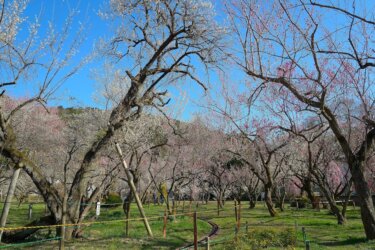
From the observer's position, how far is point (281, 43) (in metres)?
9.16

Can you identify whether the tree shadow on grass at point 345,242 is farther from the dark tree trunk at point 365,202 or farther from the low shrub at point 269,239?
the low shrub at point 269,239

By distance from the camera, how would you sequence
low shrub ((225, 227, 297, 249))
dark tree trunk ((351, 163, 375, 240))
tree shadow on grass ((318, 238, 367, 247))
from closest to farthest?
low shrub ((225, 227, 297, 249)) < dark tree trunk ((351, 163, 375, 240)) < tree shadow on grass ((318, 238, 367, 247))

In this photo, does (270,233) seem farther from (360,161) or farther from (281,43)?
(281,43)

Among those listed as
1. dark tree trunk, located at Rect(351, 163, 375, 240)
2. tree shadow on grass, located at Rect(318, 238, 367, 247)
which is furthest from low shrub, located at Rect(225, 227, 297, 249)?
dark tree trunk, located at Rect(351, 163, 375, 240)

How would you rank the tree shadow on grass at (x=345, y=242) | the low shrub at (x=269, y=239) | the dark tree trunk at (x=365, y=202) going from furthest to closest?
the tree shadow on grass at (x=345, y=242), the dark tree trunk at (x=365, y=202), the low shrub at (x=269, y=239)

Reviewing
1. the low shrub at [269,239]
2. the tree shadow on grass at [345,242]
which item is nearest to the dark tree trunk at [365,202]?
the tree shadow on grass at [345,242]

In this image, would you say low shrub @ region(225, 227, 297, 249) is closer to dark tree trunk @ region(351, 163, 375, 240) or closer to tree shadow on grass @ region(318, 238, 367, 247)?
tree shadow on grass @ region(318, 238, 367, 247)

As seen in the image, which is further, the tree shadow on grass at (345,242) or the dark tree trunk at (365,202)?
the tree shadow on grass at (345,242)

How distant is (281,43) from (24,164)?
309 inches

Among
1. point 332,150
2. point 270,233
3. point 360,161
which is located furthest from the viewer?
point 332,150

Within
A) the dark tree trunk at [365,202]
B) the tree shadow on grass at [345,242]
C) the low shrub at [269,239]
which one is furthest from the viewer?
the tree shadow on grass at [345,242]

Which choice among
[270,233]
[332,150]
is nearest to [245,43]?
[270,233]

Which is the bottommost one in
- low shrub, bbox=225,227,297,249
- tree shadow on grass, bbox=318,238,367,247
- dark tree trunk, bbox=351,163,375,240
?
tree shadow on grass, bbox=318,238,367,247

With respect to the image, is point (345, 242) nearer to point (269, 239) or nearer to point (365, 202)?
point (365, 202)
